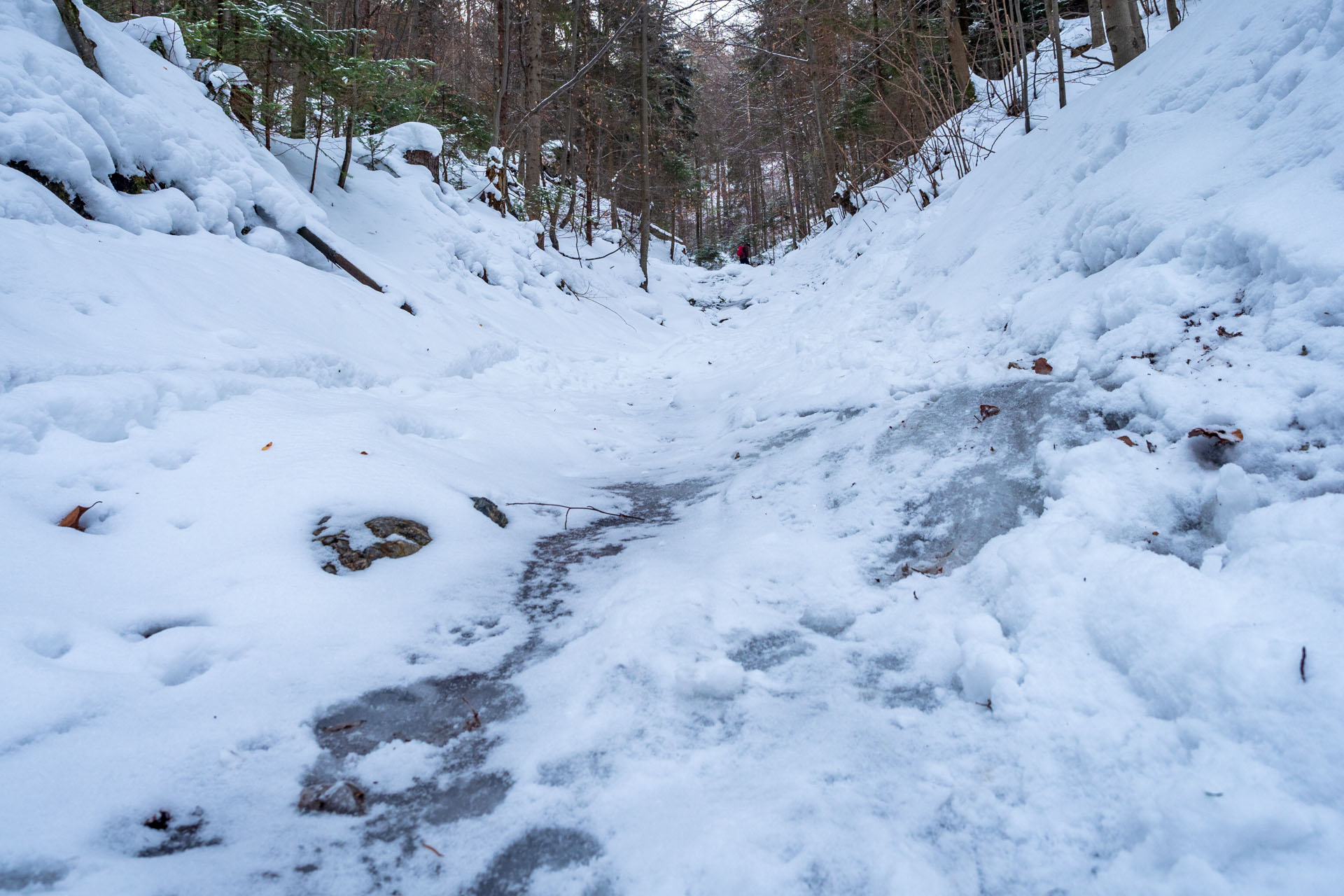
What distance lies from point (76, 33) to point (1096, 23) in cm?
1409

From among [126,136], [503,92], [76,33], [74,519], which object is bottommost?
[74,519]

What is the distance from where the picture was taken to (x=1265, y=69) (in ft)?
9.71

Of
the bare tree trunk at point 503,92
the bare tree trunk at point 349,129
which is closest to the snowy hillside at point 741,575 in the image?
the bare tree trunk at point 349,129

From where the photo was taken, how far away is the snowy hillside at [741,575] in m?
1.17

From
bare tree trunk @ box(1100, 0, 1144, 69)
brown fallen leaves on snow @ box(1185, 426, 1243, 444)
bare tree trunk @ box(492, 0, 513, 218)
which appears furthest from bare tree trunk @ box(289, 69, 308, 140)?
brown fallen leaves on snow @ box(1185, 426, 1243, 444)

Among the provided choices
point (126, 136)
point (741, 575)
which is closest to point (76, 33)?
point (126, 136)

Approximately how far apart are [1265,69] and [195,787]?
5085 mm

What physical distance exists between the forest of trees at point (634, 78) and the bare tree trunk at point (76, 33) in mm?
1842

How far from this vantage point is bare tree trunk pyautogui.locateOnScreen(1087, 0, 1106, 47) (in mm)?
10375

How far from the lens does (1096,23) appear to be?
34.3ft

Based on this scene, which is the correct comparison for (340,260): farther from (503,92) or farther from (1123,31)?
(1123,31)

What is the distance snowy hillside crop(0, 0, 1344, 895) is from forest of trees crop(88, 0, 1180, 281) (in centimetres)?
237

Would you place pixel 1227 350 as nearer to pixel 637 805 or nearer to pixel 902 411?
pixel 902 411

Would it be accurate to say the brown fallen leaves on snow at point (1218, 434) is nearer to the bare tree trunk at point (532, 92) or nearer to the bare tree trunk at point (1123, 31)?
the bare tree trunk at point (1123, 31)
